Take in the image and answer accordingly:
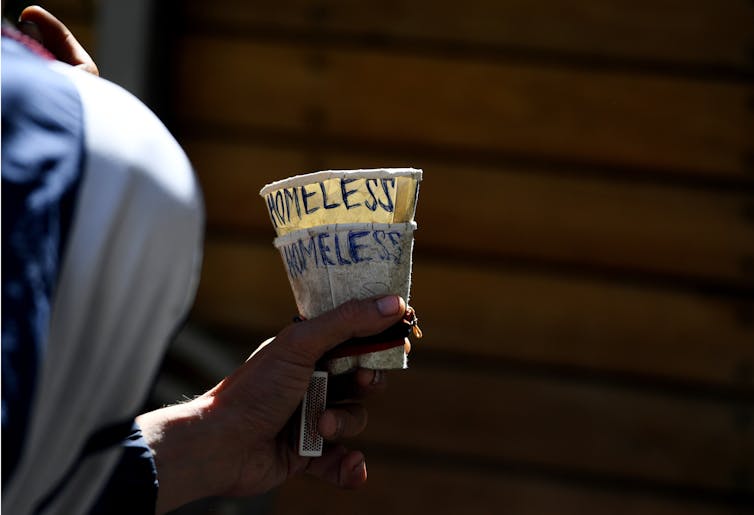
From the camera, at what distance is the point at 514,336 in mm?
3105

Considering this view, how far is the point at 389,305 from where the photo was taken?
51.1 inches

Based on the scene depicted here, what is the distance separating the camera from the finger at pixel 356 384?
4.51 feet

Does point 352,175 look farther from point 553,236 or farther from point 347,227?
point 553,236

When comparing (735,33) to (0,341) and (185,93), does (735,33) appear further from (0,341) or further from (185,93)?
(0,341)

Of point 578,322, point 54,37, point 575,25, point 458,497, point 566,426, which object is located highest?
point 575,25

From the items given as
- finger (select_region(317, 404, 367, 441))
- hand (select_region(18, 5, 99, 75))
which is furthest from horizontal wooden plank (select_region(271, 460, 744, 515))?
hand (select_region(18, 5, 99, 75))

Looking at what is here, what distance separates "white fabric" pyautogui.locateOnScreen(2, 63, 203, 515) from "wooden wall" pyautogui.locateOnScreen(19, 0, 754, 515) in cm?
221

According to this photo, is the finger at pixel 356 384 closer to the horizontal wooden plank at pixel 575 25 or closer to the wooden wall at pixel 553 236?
the wooden wall at pixel 553 236

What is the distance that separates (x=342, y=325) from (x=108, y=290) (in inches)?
18.7

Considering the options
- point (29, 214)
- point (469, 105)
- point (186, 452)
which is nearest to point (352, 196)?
point (186, 452)

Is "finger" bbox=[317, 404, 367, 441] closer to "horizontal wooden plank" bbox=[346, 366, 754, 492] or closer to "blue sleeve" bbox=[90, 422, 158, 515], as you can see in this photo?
"blue sleeve" bbox=[90, 422, 158, 515]

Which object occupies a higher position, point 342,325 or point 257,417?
point 342,325

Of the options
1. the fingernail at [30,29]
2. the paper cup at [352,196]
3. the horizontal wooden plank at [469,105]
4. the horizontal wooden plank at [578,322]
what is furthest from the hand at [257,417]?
the horizontal wooden plank at [469,105]

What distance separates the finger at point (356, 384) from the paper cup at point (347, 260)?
0.36ft
